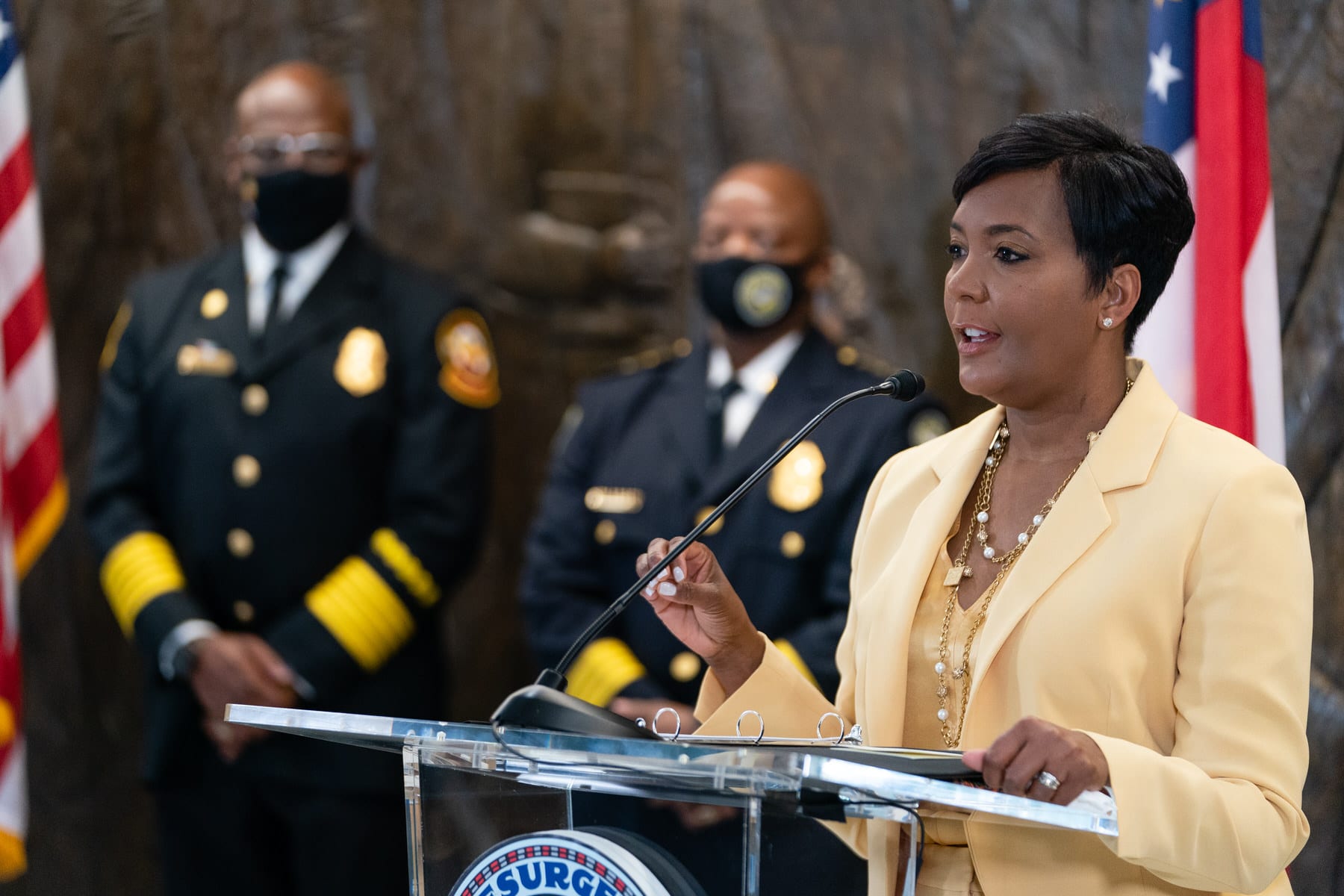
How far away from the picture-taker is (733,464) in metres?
3.37

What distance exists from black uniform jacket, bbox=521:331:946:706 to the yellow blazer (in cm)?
142

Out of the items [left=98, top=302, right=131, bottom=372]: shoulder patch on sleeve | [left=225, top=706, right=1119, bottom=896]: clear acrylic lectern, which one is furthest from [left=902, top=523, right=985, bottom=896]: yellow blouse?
[left=98, top=302, right=131, bottom=372]: shoulder patch on sleeve

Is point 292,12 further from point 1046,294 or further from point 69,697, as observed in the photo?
point 1046,294

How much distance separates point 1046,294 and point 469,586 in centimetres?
314

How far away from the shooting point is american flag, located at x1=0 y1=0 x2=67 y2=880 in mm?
3486

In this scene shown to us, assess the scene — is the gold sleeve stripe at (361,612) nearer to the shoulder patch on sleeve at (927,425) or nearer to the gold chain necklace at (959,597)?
the shoulder patch on sleeve at (927,425)

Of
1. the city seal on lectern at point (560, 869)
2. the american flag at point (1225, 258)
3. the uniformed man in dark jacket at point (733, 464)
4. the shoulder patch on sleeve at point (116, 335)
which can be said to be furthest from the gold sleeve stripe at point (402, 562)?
the city seal on lectern at point (560, 869)

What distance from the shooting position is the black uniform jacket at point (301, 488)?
3.62 metres

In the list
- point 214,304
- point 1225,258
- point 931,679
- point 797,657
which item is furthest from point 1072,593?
point 214,304

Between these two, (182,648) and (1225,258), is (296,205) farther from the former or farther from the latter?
(1225,258)

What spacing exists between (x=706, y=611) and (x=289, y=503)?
2.16 meters

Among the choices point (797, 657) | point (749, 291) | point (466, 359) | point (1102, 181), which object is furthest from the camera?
point (466, 359)

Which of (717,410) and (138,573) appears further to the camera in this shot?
(138,573)

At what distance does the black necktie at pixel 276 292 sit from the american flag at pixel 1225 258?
2.07 m
